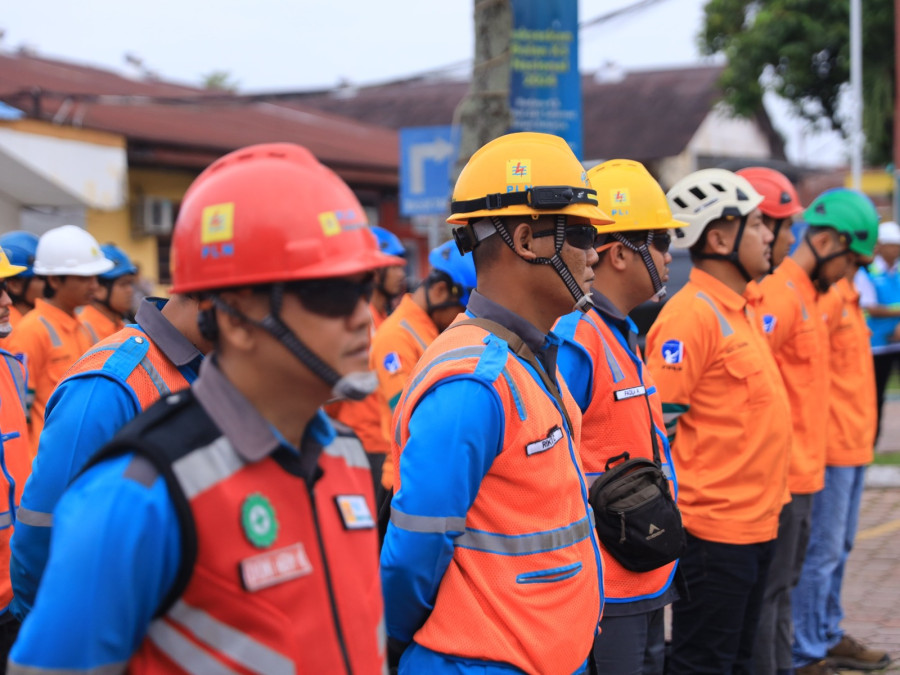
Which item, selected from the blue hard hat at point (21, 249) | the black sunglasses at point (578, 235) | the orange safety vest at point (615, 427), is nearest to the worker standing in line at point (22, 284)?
the blue hard hat at point (21, 249)

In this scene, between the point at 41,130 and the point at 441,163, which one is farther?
the point at 41,130

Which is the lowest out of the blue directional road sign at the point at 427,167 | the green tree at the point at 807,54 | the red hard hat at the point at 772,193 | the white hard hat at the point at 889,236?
the red hard hat at the point at 772,193

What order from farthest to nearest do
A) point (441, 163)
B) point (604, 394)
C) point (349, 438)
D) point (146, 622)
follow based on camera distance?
point (441, 163) → point (604, 394) → point (349, 438) → point (146, 622)

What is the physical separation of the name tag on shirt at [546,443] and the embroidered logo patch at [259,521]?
3.62 feet

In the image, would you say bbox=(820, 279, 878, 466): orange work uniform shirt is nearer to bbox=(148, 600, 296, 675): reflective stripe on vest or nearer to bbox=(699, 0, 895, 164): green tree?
bbox=(148, 600, 296, 675): reflective stripe on vest

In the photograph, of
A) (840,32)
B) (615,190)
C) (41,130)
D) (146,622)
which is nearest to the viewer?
(146,622)

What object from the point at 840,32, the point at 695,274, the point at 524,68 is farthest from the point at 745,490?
the point at 840,32

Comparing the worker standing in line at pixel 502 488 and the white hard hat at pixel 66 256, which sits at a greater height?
the white hard hat at pixel 66 256

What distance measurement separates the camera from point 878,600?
7.66 m

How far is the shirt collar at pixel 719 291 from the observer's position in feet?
16.1

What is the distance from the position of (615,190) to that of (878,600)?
4729 millimetres

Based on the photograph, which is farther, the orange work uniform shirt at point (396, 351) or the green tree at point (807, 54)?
the green tree at point (807, 54)

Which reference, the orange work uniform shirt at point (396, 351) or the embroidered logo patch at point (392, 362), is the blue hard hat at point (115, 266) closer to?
the orange work uniform shirt at point (396, 351)

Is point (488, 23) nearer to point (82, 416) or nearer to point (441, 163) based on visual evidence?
point (441, 163)
